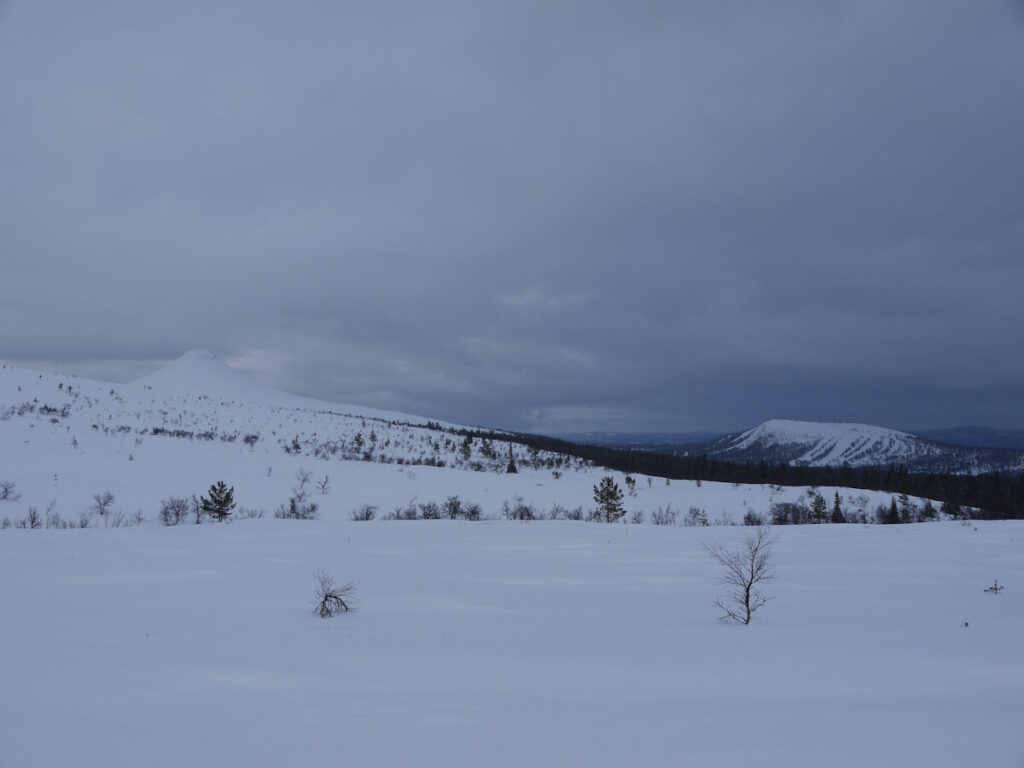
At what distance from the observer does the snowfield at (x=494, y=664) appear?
3.70 m

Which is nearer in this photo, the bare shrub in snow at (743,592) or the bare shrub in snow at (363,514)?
the bare shrub in snow at (743,592)

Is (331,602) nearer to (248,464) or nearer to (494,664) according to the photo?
(494,664)

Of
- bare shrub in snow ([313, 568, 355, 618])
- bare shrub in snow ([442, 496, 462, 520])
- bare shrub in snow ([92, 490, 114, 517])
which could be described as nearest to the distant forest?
bare shrub in snow ([442, 496, 462, 520])

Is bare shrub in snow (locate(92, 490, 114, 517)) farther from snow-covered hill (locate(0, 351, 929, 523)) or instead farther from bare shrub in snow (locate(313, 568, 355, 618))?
bare shrub in snow (locate(313, 568, 355, 618))

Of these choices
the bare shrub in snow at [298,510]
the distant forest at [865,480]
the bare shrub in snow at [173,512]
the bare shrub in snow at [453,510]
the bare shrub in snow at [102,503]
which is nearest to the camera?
the bare shrub in snow at [173,512]

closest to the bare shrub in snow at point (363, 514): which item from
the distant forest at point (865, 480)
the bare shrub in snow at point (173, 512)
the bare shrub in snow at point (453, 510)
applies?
the bare shrub in snow at point (453, 510)

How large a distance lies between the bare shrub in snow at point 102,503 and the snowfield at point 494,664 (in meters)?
9.92

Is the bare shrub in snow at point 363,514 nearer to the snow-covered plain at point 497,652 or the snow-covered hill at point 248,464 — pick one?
the snow-covered hill at point 248,464

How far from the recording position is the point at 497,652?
5855 millimetres

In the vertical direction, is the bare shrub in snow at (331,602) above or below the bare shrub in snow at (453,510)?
above

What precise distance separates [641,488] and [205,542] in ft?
132

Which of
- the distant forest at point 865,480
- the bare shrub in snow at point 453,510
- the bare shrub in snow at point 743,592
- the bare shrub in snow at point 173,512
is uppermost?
the bare shrub in snow at point 743,592

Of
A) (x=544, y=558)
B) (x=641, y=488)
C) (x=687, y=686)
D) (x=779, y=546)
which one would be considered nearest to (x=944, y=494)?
(x=641, y=488)

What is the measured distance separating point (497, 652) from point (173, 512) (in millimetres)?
18706
